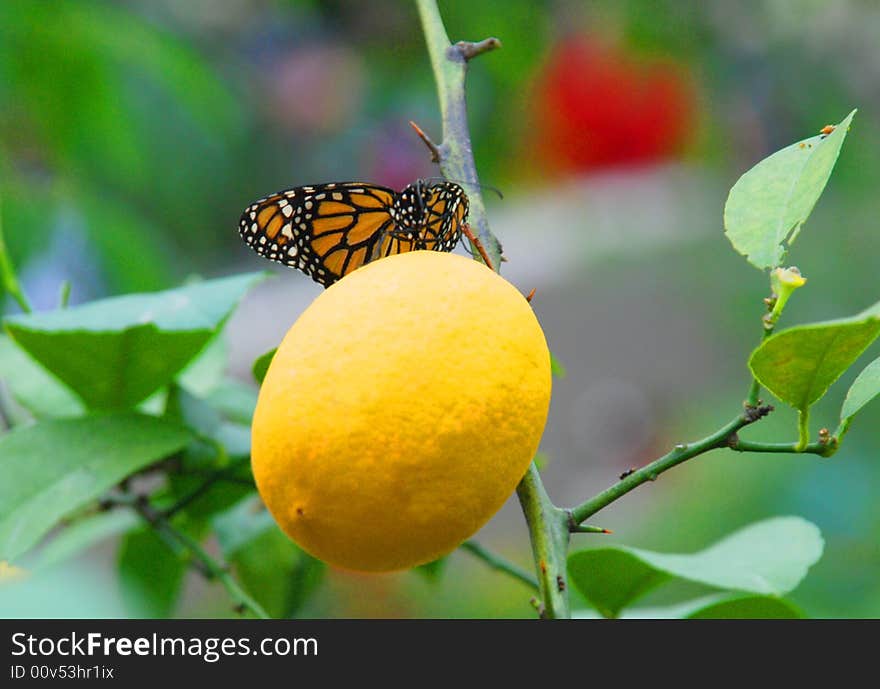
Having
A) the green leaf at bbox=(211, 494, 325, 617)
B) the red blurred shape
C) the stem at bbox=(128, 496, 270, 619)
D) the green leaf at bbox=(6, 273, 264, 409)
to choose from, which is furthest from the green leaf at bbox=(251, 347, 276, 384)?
the red blurred shape

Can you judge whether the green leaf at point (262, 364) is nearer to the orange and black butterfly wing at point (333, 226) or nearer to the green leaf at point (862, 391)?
the orange and black butterfly wing at point (333, 226)

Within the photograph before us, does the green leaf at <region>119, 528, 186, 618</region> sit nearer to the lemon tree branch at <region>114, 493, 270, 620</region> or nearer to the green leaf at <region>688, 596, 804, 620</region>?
the lemon tree branch at <region>114, 493, 270, 620</region>

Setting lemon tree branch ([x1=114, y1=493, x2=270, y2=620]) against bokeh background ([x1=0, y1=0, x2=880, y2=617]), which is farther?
bokeh background ([x1=0, y1=0, x2=880, y2=617])

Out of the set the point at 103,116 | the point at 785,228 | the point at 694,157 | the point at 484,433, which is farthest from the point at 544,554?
the point at 694,157

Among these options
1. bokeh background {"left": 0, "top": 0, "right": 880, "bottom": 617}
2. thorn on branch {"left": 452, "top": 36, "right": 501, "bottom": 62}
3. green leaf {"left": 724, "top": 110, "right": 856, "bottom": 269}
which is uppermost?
thorn on branch {"left": 452, "top": 36, "right": 501, "bottom": 62}

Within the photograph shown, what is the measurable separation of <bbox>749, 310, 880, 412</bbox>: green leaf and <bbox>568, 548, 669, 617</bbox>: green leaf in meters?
0.16

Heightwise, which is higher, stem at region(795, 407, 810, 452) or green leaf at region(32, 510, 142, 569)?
stem at region(795, 407, 810, 452)

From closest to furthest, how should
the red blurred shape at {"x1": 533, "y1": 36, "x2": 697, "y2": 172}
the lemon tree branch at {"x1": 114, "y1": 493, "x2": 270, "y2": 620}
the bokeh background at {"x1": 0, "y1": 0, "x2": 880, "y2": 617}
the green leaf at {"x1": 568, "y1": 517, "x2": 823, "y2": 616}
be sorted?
the green leaf at {"x1": 568, "y1": 517, "x2": 823, "y2": 616}
the lemon tree branch at {"x1": 114, "y1": 493, "x2": 270, "y2": 620}
the bokeh background at {"x1": 0, "y1": 0, "x2": 880, "y2": 617}
the red blurred shape at {"x1": 533, "y1": 36, "x2": 697, "y2": 172}

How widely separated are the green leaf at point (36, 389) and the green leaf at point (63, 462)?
0.08m

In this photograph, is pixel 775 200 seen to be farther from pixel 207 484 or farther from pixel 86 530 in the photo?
pixel 86 530

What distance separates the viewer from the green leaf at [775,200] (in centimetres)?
47

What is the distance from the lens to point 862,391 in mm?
479

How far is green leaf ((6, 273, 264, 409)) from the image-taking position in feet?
1.95

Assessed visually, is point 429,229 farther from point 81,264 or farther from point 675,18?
point 675,18
